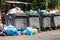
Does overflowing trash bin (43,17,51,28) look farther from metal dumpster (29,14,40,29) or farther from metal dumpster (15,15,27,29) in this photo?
metal dumpster (15,15,27,29)

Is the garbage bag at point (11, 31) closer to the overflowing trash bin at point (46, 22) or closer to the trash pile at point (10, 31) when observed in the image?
the trash pile at point (10, 31)

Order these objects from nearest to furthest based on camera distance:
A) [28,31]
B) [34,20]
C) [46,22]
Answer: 1. [28,31]
2. [34,20]
3. [46,22]

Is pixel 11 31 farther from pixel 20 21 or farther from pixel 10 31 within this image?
pixel 20 21

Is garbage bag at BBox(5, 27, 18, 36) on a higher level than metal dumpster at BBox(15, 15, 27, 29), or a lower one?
lower

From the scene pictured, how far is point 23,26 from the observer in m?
16.3

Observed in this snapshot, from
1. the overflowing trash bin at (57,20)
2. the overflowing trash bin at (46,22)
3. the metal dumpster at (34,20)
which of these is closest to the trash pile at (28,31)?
the metal dumpster at (34,20)

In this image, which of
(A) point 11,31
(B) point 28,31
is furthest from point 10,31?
(B) point 28,31

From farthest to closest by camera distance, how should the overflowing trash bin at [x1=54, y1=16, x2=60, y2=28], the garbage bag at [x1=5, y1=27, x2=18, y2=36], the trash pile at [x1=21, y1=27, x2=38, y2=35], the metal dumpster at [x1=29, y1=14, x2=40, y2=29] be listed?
the overflowing trash bin at [x1=54, y1=16, x2=60, y2=28] → the metal dumpster at [x1=29, y1=14, x2=40, y2=29] → the trash pile at [x1=21, y1=27, x2=38, y2=35] → the garbage bag at [x1=5, y1=27, x2=18, y2=36]

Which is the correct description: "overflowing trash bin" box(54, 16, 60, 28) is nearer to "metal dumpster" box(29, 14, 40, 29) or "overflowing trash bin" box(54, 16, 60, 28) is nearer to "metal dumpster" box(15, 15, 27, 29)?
"metal dumpster" box(29, 14, 40, 29)

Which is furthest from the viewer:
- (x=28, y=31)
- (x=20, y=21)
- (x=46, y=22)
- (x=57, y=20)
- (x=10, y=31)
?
(x=57, y=20)

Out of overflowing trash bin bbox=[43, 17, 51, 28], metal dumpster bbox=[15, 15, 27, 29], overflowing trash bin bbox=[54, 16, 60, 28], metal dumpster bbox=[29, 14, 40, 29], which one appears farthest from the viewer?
overflowing trash bin bbox=[54, 16, 60, 28]

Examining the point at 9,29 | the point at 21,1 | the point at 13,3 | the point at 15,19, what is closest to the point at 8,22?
the point at 15,19

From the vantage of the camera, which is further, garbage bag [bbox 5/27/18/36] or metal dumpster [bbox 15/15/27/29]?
metal dumpster [bbox 15/15/27/29]

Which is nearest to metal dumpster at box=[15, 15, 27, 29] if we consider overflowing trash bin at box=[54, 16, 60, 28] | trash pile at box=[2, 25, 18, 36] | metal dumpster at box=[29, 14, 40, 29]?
metal dumpster at box=[29, 14, 40, 29]
